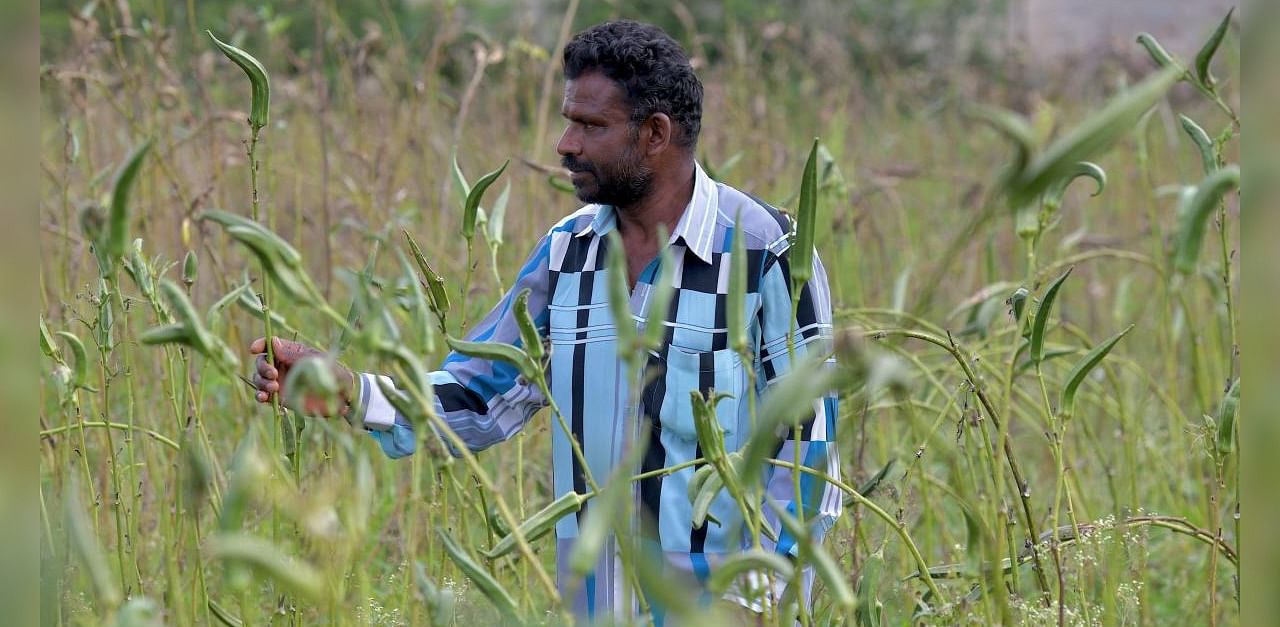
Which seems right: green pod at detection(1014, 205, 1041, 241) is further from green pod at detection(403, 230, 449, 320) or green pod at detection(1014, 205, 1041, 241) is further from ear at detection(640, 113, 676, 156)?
ear at detection(640, 113, 676, 156)

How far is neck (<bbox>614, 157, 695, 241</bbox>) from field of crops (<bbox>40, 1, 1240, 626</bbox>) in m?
0.19

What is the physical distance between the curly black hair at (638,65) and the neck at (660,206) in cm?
4

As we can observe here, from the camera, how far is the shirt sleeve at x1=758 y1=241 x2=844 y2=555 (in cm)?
160

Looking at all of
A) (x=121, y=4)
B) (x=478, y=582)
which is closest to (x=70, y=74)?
(x=121, y=4)

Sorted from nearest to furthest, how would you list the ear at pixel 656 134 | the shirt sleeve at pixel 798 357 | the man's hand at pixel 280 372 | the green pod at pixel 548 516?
the green pod at pixel 548 516
the man's hand at pixel 280 372
the shirt sleeve at pixel 798 357
the ear at pixel 656 134

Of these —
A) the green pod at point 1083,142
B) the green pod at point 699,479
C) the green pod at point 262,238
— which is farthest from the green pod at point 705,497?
the green pod at point 1083,142

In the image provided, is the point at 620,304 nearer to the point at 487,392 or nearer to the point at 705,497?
the point at 705,497

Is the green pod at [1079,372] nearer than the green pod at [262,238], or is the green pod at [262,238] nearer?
the green pod at [262,238]

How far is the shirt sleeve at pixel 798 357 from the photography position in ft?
5.24

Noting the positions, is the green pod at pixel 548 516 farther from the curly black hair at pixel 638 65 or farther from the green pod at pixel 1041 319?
the curly black hair at pixel 638 65

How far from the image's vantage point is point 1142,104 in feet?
2.17

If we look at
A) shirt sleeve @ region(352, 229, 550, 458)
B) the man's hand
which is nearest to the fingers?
Result: the man's hand

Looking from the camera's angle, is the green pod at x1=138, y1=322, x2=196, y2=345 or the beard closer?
the green pod at x1=138, y1=322, x2=196, y2=345

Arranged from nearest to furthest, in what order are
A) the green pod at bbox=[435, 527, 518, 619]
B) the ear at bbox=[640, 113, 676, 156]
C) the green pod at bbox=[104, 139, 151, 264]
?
the green pod at bbox=[104, 139, 151, 264]
the green pod at bbox=[435, 527, 518, 619]
the ear at bbox=[640, 113, 676, 156]
